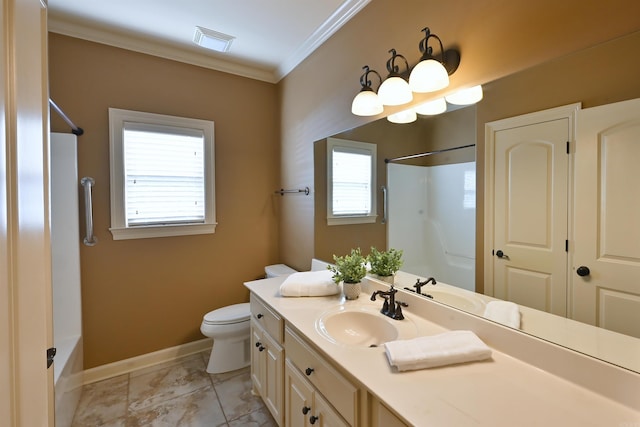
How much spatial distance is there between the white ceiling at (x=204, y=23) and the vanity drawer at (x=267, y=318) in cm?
186

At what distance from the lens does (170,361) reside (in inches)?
96.3

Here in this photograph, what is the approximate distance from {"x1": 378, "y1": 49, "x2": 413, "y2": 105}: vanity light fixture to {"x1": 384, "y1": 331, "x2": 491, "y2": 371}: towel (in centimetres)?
112

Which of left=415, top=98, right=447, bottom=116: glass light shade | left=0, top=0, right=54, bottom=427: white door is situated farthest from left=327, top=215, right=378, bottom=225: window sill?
left=0, top=0, right=54, bottom=427: white door

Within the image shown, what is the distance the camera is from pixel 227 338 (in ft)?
7.48

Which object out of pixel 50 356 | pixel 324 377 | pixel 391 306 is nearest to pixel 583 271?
pixel 391 306

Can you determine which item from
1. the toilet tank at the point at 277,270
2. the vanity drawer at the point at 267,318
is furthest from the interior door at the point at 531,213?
the toilet tank at the point at 277,270

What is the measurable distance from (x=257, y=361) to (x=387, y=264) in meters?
1.04

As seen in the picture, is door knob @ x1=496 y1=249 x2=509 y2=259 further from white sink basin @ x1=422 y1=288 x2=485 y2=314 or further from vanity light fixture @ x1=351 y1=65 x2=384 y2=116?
vanity light fixture @ x1=351 y1=65 x2=384 y2=116

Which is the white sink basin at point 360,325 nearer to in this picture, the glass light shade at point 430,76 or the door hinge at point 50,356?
the door hinge at point 50,356

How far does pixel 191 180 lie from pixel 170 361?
1.53m

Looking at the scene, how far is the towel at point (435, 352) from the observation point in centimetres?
95

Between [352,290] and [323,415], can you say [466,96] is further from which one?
[323,415]

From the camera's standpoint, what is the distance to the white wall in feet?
4.34

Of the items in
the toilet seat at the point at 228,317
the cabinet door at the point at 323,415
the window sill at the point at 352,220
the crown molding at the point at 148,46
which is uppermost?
the crown molding at the point at 148,46
